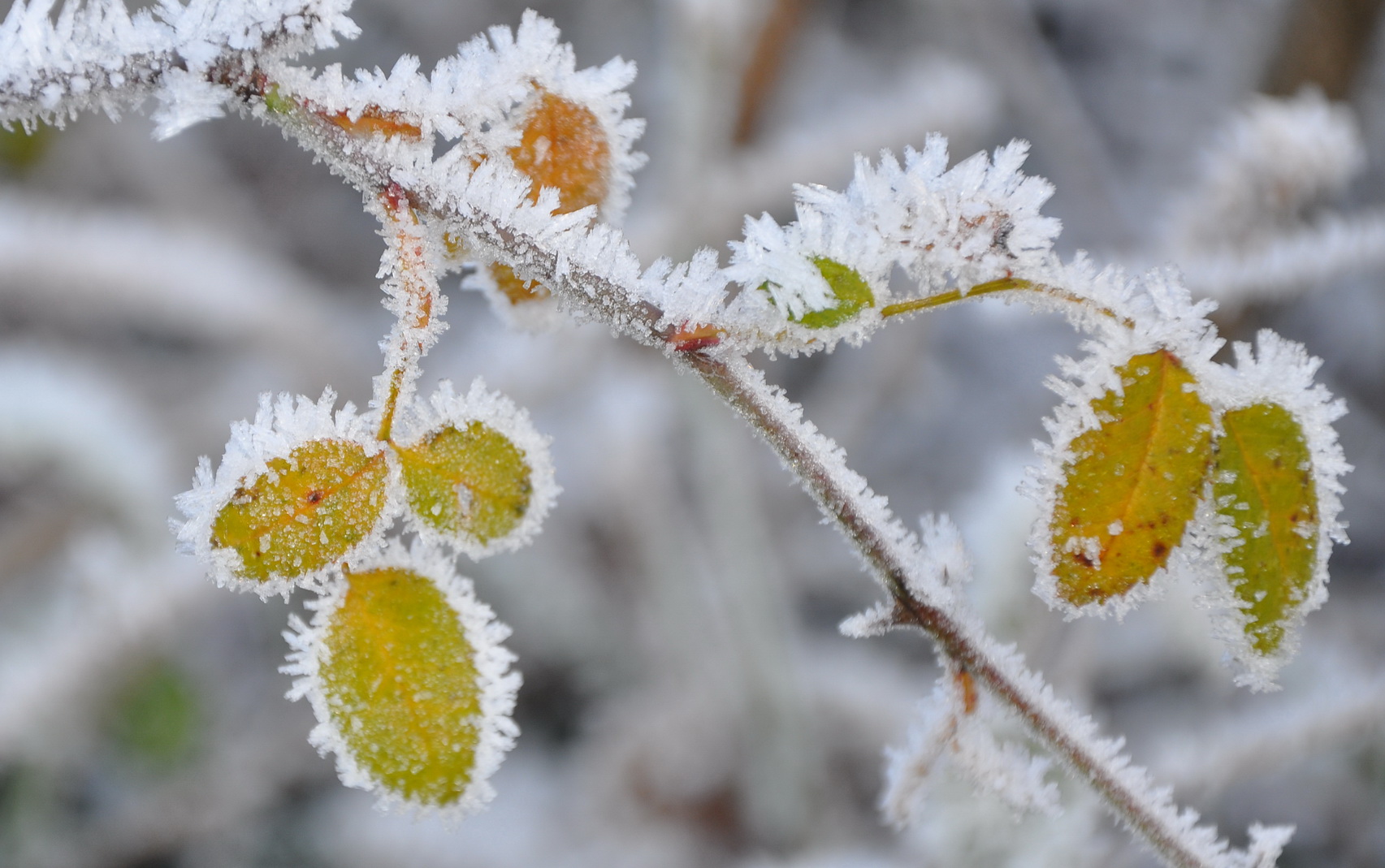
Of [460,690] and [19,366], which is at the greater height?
[19,366]

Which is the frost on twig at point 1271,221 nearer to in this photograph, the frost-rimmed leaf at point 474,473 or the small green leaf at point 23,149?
the frost-rimmed leaf at point 474,473

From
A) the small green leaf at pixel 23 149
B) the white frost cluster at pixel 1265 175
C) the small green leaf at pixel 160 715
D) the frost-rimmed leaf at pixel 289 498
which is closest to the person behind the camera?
the frost-rimmed leaf at pixel 289 498

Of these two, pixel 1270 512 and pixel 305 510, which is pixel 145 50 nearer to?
pixel 305 510

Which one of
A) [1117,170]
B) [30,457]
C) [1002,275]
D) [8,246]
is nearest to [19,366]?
[30,457]

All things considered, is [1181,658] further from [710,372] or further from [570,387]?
[710,372]

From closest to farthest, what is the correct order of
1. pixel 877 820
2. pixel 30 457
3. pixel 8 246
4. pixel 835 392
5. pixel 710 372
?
pixel 710 372 → pixel 8 246 → pixel 30 457 → pixel 877 820 → pixel 835 392

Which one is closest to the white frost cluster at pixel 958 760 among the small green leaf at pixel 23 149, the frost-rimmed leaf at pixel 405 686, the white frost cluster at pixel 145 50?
the frost-rimmed leaf at pixel 405 686

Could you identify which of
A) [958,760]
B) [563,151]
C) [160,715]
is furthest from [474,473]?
[160,715]
